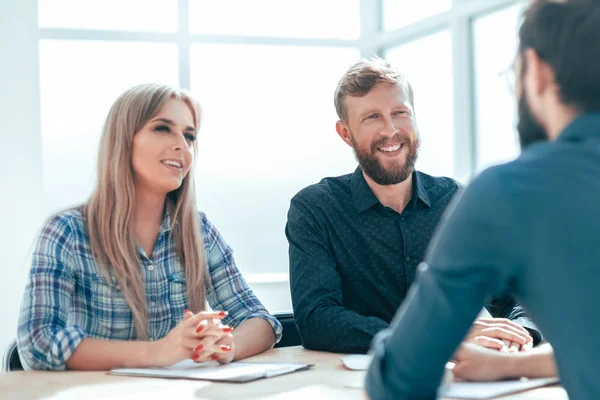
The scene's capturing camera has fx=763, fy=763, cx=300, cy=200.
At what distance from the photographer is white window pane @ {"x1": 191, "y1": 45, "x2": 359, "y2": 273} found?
5.19 metres

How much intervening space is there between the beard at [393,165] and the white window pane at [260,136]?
2.71 metres

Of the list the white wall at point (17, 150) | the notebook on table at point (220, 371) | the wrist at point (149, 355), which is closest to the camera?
the notebook on table at point (220, 371)

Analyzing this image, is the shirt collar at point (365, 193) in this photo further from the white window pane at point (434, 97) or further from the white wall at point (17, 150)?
the white wall at point (17, 150)

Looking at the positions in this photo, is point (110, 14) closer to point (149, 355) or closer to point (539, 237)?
point (149, 355)

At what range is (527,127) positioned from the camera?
3.19 feet

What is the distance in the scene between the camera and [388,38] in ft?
17.4

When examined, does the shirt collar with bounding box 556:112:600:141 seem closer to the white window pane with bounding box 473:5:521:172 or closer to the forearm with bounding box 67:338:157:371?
the forearm with bounding box 67:338:157:371

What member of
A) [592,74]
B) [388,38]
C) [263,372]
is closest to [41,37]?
[388,38]

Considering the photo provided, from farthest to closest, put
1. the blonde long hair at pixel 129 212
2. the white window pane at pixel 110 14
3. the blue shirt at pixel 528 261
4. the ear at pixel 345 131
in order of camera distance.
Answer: the white window pane at pixel 110 14 → the ear at pixel 345 131 → the blonde long hair at pixel 129 212 → the blue shirt at pixel 528 261

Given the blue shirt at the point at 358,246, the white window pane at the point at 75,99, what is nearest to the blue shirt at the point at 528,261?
the blue shirt at the point at 358,246

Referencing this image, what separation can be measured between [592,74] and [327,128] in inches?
179

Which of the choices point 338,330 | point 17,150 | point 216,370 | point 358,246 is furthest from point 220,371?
point 17,150

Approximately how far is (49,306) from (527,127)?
1439 millimetres

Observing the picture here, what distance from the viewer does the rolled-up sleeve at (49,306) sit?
6.21 ft
